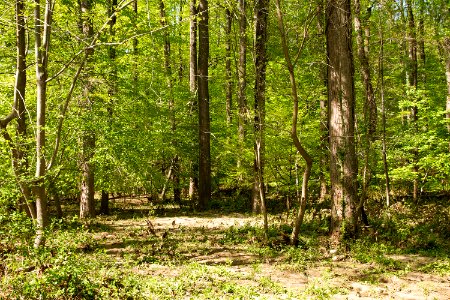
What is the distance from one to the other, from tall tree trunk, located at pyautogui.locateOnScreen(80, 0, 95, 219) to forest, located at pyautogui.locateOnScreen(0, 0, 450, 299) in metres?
0.06

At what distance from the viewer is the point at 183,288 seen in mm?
6070

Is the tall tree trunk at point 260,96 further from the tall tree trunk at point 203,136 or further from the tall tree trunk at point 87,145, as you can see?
the tall tree trunk at point 87,145

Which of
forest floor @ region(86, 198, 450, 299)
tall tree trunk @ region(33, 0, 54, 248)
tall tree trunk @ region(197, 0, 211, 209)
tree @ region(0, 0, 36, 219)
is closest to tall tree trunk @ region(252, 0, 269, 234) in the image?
forest floor @ region(86, 198, 450, 299)

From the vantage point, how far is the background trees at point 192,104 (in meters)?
7.52

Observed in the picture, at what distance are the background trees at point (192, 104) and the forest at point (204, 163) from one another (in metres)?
0.06

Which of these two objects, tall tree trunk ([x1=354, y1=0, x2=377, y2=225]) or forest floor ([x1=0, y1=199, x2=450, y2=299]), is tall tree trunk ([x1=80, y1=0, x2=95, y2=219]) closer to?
forest floor ([x1=0, y1=199, x2=450, y2=299])

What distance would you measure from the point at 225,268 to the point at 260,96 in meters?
4.37

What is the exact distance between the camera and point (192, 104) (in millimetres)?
15734

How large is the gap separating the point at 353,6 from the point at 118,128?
6.69 metres

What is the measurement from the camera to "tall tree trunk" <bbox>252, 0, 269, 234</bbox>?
8.75 meters

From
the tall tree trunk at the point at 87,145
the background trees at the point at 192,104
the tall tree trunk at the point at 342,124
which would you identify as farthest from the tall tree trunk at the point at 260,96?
the tall tree trunk at the point at 87,145

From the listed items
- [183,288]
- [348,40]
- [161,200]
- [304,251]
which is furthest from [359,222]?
[161,200]

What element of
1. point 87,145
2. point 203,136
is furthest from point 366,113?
point 203,136

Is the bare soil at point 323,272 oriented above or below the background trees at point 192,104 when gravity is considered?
below
